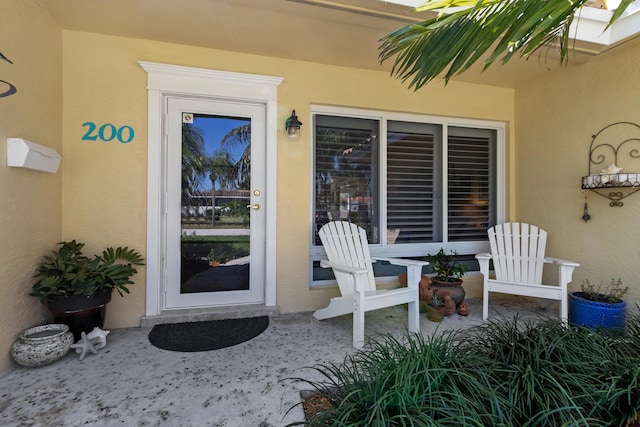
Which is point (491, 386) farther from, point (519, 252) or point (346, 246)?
point (519, 252)

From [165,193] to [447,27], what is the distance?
2.46 meters

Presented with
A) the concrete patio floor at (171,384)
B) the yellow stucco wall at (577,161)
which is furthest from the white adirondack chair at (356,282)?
the yellow stucco wall at (577,161)

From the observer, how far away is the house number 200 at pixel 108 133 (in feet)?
8.00

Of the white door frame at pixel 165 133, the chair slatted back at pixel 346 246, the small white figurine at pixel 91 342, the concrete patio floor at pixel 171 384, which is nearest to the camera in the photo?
the concrete patio floor at pixel 171 384

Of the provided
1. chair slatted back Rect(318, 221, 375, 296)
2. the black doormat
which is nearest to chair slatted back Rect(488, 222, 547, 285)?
chair slatted back Rect(318, 221, 375, 296)

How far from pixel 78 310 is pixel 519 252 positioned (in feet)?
12.5

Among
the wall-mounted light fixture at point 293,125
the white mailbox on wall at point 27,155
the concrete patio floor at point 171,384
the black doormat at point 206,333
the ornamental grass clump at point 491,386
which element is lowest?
the concrete patio floor at point 171,384

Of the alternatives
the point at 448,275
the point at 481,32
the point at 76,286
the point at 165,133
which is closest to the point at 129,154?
the point at 165,133

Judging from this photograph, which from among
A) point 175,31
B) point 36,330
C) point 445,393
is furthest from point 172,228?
point 445,393

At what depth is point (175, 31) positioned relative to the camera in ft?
7.91

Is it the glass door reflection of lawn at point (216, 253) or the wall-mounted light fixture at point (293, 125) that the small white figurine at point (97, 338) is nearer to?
the glass door reflection of lawn at point (216, 253)

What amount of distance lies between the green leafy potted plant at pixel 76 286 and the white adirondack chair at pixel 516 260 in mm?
3163

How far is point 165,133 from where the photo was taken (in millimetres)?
2637

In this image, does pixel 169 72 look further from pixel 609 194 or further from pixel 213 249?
A: pixel 609 194
